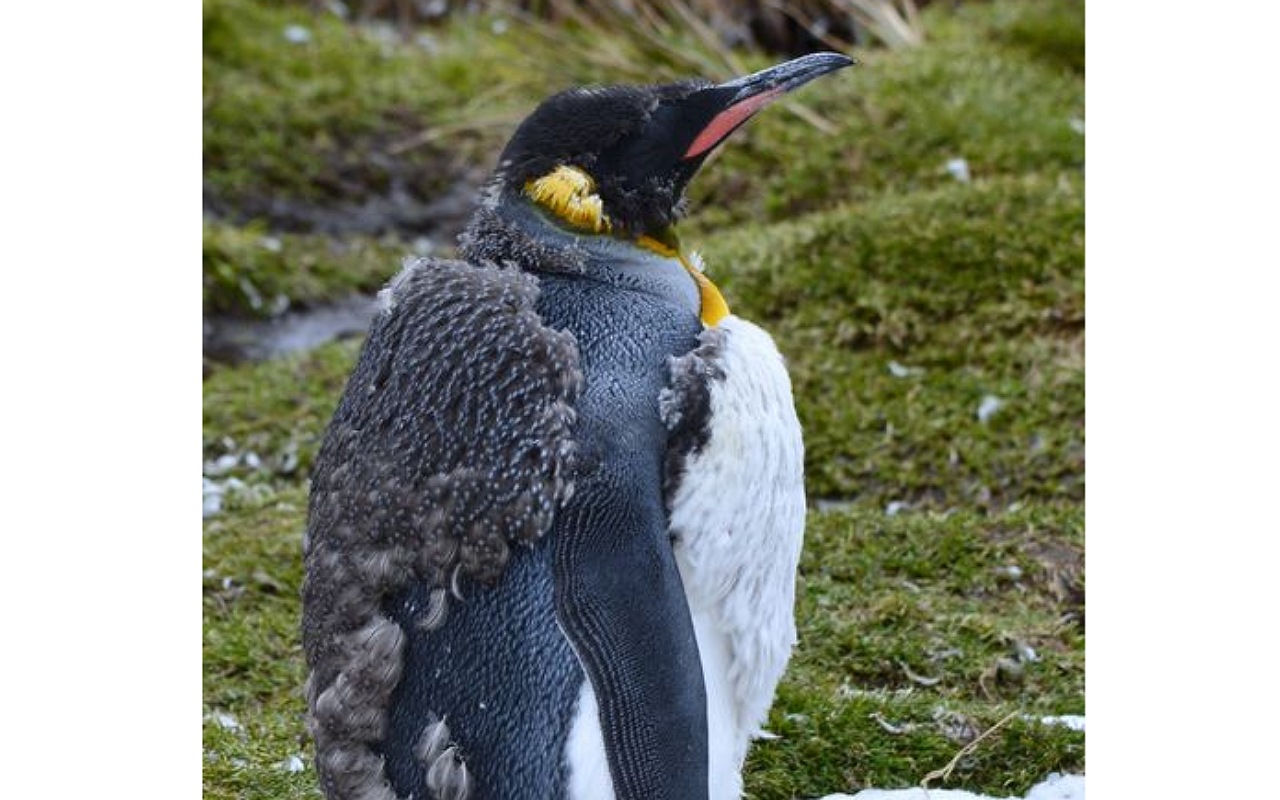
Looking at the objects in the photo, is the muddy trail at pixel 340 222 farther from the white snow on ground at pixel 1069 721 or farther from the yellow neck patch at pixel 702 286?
the yellow neck patch at pixel 702 286

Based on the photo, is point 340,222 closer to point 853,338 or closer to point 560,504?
point 853,338

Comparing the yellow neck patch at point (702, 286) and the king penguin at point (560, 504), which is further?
the yellow neck patch at point (702, 286)

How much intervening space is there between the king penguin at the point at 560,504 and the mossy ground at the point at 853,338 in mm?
592

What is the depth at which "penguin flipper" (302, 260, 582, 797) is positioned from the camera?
170cm

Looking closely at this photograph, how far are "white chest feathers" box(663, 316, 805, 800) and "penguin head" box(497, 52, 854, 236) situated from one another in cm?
16

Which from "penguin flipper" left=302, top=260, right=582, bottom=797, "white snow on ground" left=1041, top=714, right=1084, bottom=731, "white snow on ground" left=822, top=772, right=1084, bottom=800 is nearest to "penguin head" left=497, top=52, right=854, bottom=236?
"penguin flipper" left=302, top=260, right=582, bottom=797

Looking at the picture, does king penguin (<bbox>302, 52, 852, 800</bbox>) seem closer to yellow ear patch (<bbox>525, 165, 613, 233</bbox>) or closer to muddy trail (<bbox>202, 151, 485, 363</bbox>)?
yellow ear patch (<bbox>525, 165, 613, 233</bbox>)

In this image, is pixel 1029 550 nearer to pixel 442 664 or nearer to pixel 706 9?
pixel 442 664

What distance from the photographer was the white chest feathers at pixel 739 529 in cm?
177

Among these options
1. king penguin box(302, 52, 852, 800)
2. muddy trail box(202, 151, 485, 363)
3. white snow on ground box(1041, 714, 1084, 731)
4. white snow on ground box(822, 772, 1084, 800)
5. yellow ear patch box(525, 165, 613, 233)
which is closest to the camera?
king penguin box(302, 52, 852, 800)

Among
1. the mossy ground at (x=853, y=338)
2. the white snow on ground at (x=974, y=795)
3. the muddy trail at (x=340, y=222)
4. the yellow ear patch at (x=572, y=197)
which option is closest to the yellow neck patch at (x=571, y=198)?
the yellow ear patch at (x=572, y=197)

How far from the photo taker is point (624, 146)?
1876mm

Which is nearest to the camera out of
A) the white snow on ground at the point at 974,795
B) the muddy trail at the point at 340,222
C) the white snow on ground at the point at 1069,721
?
the white snow on ground at the point at 974,795
